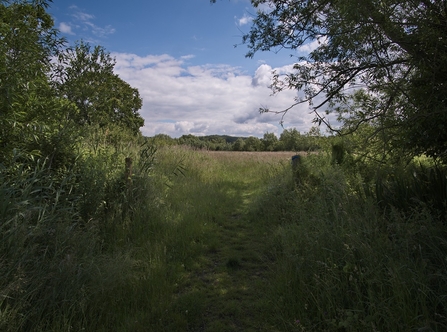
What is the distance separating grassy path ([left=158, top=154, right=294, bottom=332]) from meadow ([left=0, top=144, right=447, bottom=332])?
0.8 inches

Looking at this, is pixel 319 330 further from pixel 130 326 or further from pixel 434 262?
pixel 130 326

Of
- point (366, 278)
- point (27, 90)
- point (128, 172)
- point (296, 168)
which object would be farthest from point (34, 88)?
point (296, 168)

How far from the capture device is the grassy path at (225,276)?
2.84 m

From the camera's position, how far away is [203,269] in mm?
4102

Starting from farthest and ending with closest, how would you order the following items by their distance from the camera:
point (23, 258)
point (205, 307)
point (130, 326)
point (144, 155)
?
A: point (144, 155) < point (205, 307) < point (130, 326) < point (23, 258)

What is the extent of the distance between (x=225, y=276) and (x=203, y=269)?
0.42 metres

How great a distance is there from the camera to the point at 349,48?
4027mm

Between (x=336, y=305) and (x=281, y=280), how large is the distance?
0.80m

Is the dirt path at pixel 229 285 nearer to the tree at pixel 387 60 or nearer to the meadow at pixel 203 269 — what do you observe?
the meadow at pixel 203 269

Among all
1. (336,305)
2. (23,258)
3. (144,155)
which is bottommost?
(336,305)

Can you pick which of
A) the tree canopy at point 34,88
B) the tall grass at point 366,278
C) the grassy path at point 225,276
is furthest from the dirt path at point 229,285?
the tree canopy at point 34,88

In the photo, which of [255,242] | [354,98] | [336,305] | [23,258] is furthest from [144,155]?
[336,305]

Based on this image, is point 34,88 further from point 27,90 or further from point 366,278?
point 366,278

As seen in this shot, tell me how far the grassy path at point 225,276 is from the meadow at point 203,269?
0.02 meters
